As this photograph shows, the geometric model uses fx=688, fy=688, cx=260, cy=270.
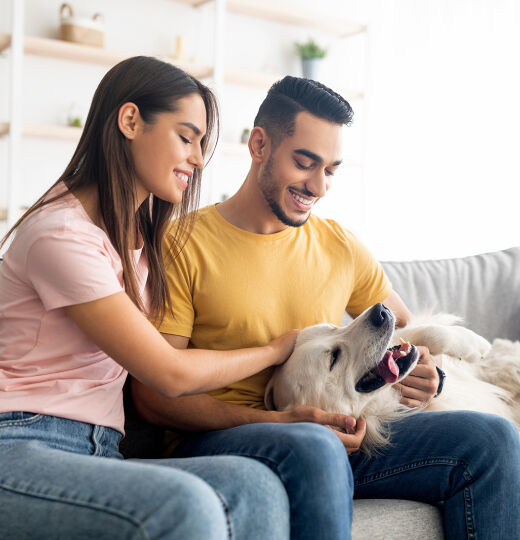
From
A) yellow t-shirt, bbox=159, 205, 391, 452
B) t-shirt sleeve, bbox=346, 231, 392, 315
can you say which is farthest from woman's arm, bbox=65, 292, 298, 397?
t-shirt sleeve, bbox=346, 231, 392, 315

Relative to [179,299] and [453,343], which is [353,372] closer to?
[453,343]

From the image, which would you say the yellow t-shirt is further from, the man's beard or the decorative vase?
the decorative vase

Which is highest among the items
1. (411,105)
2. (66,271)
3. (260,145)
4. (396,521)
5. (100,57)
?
(100,57)

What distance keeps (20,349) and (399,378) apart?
2.83 feet

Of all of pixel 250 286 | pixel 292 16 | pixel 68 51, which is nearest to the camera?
pixel 250 286

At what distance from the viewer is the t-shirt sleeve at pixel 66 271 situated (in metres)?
1.25

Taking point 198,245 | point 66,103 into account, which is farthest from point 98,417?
point 66,103

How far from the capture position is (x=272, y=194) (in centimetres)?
180

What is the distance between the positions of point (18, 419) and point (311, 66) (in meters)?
4.32

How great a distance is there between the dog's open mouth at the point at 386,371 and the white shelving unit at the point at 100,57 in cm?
245

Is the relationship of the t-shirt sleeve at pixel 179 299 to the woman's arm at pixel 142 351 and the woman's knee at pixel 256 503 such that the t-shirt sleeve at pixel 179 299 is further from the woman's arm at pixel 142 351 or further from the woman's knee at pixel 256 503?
the woman's knee at pixel 256 503

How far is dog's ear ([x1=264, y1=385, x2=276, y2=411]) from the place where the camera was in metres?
→ 1.70

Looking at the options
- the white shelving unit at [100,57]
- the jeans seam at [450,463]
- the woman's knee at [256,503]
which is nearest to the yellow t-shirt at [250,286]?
the jeans seam at [450,463]

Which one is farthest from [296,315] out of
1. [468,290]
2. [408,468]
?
[468,290]
